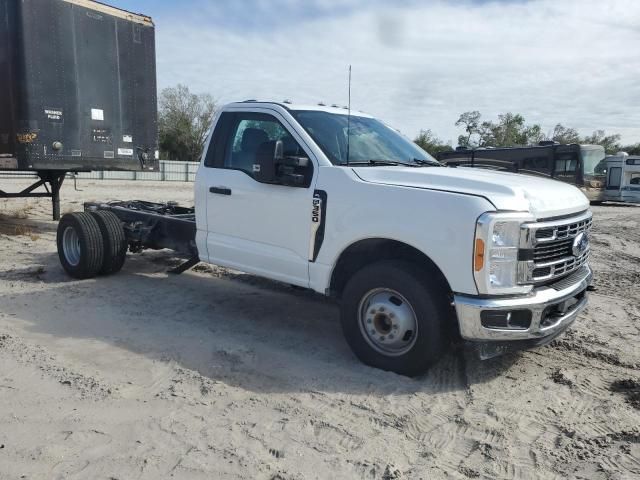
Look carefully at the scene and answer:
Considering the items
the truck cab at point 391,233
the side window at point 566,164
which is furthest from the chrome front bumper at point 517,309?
the side window at point 566,164

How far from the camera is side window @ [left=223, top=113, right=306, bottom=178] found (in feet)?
17.1

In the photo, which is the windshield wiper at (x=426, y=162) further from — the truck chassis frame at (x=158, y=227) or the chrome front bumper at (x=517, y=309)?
the truck chassis frame at (x=158, y=227)

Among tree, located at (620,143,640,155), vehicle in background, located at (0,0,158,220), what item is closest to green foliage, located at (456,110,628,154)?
tree, located at (620,143,640,155)

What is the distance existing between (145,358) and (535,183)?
138 inches

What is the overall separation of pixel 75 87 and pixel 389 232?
7.91m

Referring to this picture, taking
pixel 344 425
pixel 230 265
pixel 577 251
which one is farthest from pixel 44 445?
pixel 577 251

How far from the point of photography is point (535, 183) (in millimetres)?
4461

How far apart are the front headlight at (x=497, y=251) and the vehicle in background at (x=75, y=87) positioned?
8.31 meters

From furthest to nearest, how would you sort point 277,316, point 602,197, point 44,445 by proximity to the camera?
point 602,197 < point 277,316 < point 44,445

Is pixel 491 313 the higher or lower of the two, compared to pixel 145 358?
higher

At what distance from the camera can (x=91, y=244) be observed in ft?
23.0

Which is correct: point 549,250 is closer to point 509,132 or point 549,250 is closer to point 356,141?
A: point 356,141

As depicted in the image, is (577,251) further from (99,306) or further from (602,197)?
(602,197)

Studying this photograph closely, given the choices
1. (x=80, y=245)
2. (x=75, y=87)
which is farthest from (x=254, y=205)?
(x=75, y=87)
